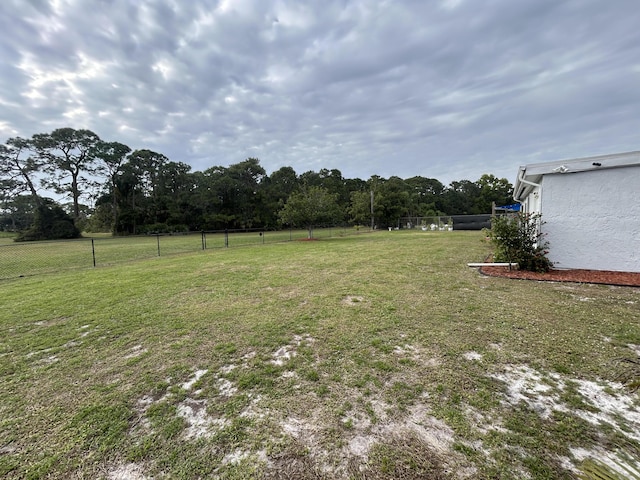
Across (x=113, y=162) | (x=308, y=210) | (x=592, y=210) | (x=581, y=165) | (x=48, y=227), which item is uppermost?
(x=113, y=162)

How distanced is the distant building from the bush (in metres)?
0.25

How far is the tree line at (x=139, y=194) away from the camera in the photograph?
31.5 meters

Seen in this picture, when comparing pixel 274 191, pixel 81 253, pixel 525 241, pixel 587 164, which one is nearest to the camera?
pixel 587 164

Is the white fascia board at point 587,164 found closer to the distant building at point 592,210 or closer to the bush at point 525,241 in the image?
the distant building at point 592,210

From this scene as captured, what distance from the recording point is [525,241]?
6.41 m

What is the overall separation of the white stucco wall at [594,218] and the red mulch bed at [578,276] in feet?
1.05

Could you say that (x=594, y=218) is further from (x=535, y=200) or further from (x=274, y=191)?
(x=274, y=191)

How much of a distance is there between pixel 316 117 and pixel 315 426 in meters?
20.4

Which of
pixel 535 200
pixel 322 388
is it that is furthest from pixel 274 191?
pixel 322 388

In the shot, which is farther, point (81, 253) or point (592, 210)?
point (81, 253)

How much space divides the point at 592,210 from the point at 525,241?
4.78 ft

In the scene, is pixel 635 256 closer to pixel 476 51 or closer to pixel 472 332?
pixel 472 332

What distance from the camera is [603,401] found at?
1.91 meters

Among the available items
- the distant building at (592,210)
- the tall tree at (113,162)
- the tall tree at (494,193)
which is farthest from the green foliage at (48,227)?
the tall tree at (494,193)
